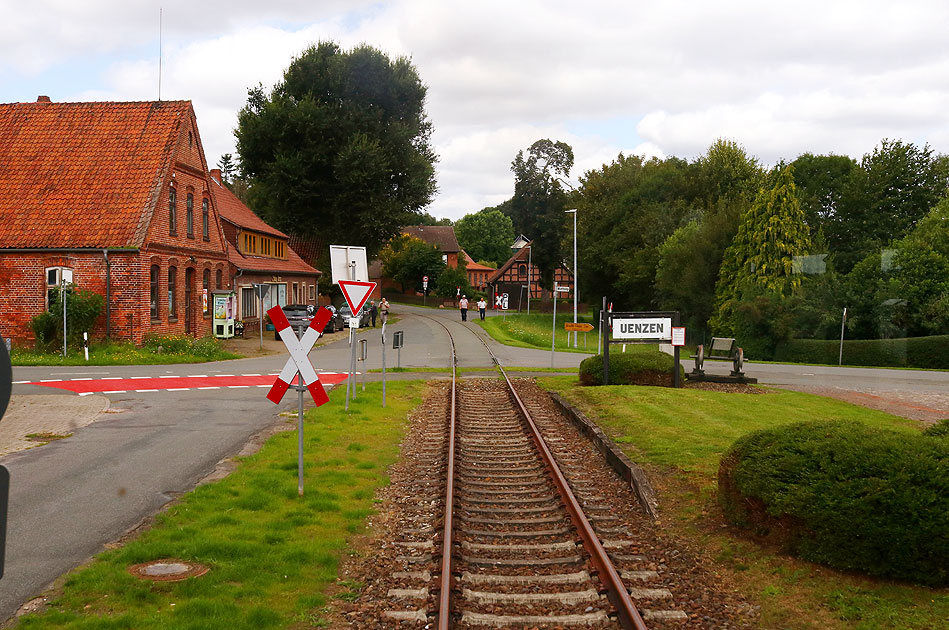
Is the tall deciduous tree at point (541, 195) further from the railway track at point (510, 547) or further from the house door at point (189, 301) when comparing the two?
the railway track at point (510, 547)

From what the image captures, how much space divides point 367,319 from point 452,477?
1597 inches

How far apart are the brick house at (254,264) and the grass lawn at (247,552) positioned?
28763 mm

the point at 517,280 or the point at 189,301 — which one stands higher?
the point at 517,280

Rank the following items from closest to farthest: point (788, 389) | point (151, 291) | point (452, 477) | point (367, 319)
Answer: point (452, 477) < point (788, 389) < point (151, 291) < point (367, 319)

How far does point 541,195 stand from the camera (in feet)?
300

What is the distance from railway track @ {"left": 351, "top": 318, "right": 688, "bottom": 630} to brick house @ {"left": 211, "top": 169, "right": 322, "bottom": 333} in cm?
2890

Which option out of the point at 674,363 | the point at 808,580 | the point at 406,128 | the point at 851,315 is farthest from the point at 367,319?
the point at 808,580

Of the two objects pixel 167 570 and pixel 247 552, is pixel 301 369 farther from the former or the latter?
pixel 167 570

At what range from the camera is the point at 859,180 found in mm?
56344

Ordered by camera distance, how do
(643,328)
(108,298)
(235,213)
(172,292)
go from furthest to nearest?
(235,213) → (172,292) → (108,298) → (643,328)

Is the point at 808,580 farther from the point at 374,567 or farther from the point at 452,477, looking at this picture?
the point at 452,477

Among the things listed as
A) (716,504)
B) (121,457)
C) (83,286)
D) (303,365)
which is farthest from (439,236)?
(716,504)

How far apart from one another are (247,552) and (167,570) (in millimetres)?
732

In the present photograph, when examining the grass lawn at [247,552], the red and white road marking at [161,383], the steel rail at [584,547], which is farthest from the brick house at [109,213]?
the steel rail at [584,547]
